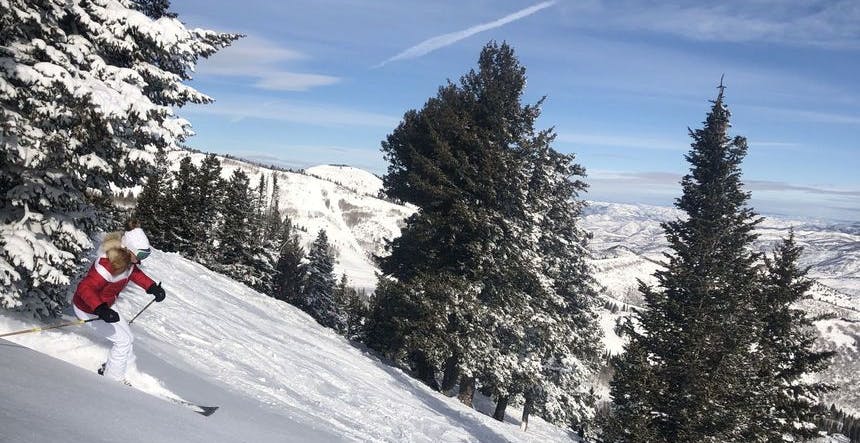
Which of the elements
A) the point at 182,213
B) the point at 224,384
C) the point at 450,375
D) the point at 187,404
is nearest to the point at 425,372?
the point at 450,375

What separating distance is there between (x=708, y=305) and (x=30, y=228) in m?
18.3

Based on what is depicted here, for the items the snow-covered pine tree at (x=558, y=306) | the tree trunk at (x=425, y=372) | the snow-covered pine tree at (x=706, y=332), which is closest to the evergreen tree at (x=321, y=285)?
the tree trunk at (x=425, y=372)

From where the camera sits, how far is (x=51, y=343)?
7.74m

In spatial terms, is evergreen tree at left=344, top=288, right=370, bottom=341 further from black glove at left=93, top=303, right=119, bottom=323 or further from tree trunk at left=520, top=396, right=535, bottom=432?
black glove at left=93, top=303, right=119, bottom=323

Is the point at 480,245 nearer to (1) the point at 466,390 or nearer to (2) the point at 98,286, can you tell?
(1) the point at 466,390

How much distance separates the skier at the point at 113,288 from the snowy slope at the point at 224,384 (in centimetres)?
52

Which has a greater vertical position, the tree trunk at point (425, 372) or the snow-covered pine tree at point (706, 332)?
the snow-covered pine tree at point (706, 332)

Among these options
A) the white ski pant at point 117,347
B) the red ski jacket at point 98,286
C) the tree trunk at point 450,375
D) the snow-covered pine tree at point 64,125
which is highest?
the snow-covered pine tree at point 64,125

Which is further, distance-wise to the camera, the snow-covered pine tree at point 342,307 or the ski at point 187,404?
the snow-covered pine tree at point 342,307

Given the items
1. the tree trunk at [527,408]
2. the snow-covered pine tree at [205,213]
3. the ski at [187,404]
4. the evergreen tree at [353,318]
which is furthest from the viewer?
the evergreen tree at [353,318]

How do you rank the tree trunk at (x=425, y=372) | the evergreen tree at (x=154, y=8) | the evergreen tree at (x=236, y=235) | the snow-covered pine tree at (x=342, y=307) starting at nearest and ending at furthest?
1. the evergreen tree at (x=154, y=8)
2. the tree trunk at (x=425, y=372)
3. the evergreen tree at (x=236, y=235)
4. the snow-covered pine tree at (x=342, y=307)

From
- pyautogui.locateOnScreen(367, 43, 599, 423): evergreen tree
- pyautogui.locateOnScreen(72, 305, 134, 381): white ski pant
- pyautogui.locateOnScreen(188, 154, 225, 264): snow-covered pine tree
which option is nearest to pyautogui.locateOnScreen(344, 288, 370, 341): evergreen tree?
pyautogui.locateOnScreen(188, 154, 225, 264): snow-covered pine tree

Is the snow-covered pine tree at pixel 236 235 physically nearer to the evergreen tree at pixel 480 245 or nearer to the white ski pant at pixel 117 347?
the evergreen tree at pixel 480 245

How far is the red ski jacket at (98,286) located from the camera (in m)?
6.89
